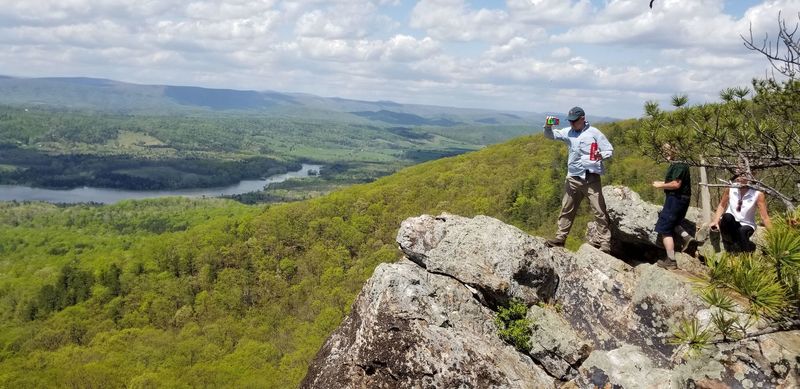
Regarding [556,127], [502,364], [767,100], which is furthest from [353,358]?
[767,100]

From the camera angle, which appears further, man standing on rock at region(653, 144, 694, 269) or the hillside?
the hillside

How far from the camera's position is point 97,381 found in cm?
4459

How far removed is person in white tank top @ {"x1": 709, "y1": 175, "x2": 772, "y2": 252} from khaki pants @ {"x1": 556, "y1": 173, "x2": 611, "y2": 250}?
8.89 feet

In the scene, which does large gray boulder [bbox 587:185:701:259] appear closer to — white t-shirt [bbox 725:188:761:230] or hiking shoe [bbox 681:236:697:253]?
hiking shoe [bbox 681:236:697:253]

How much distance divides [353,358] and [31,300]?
307 feet

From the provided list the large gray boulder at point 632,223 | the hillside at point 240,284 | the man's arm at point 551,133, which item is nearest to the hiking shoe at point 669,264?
the large gray boulder at point 632,223

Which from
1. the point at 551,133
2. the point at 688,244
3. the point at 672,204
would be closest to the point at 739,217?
the point at 672,204

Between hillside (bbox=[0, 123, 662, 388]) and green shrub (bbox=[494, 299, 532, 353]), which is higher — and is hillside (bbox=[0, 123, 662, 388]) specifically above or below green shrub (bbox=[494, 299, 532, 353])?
below

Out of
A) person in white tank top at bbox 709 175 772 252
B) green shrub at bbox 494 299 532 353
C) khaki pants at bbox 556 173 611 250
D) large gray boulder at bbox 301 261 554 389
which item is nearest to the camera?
large gray boulder at bbox 301 261 554 389

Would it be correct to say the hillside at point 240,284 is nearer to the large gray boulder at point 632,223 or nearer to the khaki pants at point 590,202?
the large gray boulder at point 632,223

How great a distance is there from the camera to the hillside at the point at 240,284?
5103cm

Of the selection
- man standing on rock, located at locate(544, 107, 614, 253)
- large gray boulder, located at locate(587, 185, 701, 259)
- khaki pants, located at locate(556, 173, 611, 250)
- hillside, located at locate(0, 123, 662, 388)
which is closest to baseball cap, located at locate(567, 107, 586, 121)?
man standing on rock, located at locate(544, 107, 614, 253)

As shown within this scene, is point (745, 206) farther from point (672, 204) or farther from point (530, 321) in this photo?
point (530, 321)

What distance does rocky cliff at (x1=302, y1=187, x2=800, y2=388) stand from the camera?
9508mm
